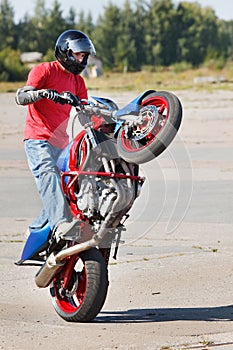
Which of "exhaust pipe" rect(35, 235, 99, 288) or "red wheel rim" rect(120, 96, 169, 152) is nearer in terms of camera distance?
"red wheel rim" rect(120, 96, 169, 152)

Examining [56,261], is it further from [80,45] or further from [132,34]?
[132,34]

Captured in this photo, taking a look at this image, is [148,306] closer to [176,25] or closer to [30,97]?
[30,97]

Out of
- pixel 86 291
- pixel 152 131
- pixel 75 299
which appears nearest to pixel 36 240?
pixel 75 299

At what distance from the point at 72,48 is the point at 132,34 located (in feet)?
320

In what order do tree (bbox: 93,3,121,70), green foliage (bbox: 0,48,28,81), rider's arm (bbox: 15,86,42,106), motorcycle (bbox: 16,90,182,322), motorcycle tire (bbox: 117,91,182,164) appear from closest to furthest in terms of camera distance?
motorcycle tire (bbox: 117,91,182,164), motorcycle (bbox: 16,90,182,322), rider's arm (bbox: 15,86,42,106), green foliage (bbox: 0,48,28,81), tree (bbox: 93,3,121,70)

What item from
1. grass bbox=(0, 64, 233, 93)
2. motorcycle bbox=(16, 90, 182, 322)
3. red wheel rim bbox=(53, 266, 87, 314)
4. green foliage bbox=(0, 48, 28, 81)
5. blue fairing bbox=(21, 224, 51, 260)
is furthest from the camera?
green foliage bbox=(0, 48, 28, 81)

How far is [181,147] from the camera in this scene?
23.1 ft

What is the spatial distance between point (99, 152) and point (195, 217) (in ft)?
17.8

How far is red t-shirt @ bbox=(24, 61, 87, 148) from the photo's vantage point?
7.15m

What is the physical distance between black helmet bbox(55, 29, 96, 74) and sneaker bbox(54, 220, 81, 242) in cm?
125

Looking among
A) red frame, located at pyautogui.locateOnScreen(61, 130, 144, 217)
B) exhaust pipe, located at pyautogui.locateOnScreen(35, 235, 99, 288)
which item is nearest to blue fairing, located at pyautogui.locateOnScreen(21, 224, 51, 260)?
exhaust pipe, located at pyautogui.locateOnScreen(35, 235, 99, 288)

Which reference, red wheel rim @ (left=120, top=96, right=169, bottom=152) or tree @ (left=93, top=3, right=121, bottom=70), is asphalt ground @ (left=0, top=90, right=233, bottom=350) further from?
tree @ (left=93, top=3, right=121, bottom=70)

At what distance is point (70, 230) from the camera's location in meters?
6.78

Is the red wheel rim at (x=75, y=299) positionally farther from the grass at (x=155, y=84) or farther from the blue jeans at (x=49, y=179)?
the grass at (x=155, y=84)
